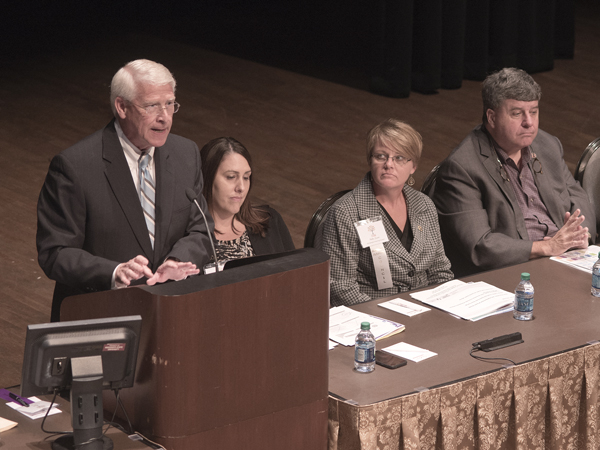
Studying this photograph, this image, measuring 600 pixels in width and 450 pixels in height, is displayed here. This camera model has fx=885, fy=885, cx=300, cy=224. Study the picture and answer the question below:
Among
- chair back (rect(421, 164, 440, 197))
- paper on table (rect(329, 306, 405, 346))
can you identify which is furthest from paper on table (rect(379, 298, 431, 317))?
chair back (rect(421, 164, 440, 197))

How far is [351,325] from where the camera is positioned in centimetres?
323

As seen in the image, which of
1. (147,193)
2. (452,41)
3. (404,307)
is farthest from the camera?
(452,41)

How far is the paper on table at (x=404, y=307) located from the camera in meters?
3.38

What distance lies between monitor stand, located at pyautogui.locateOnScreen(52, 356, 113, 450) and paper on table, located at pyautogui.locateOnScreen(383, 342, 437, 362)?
3.88ft

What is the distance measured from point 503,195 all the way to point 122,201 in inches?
77.8

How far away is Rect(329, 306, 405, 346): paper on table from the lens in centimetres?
314

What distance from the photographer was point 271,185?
651 cm

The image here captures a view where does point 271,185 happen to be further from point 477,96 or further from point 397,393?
point 397,393

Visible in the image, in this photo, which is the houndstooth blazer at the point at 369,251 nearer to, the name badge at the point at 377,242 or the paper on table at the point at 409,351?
the name badge at the point at 377,242

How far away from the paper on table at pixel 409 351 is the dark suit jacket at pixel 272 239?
85cm

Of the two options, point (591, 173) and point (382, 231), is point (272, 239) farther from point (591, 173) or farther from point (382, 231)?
point (591, 173)

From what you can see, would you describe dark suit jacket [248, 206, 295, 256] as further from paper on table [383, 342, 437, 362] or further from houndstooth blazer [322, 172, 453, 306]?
paper on table [383, 342, 437, 362]

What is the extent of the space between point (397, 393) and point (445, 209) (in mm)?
1592

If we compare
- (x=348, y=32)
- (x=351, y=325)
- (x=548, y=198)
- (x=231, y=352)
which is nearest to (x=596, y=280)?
(x=548, y=198)
